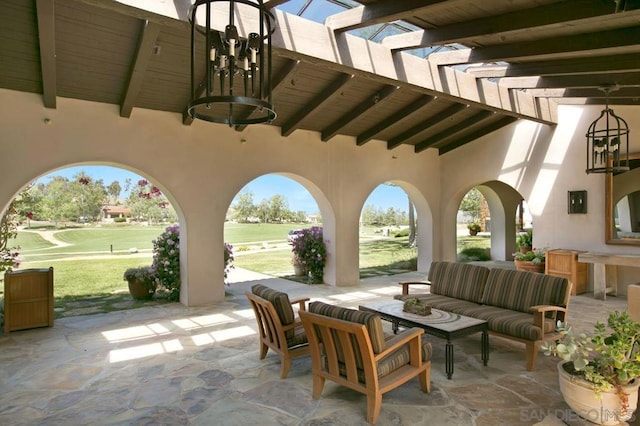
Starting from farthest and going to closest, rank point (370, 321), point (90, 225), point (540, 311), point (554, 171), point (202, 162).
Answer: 1. point (90, 225)
2. point (554, 171)
3. point (202, 162)
4. point (540, 311)
5. point (370, 321)

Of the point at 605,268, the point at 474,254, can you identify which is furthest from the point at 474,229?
the point at 605,268

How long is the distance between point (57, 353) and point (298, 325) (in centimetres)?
303

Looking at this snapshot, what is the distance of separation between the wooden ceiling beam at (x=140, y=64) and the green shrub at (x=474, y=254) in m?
10.6

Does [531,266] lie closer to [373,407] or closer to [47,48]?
[373,407]

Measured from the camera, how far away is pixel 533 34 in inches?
184

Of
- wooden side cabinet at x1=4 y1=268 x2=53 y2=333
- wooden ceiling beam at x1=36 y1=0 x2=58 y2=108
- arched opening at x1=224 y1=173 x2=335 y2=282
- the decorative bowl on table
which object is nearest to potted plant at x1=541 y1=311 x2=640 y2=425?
the decorative bowl on table

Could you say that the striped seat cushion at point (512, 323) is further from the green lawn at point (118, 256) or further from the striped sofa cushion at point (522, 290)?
the green lawn at point (118, 256)

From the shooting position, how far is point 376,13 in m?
4.09

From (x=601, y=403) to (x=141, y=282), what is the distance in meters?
7.01

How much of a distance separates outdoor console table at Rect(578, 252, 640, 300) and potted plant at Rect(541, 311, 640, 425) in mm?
5112

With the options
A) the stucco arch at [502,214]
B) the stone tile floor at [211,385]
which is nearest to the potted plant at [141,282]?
the stone tile floor at [211,385]

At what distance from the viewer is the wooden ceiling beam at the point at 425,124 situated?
27.2ft

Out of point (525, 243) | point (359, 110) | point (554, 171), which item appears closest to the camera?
point (359, 110)

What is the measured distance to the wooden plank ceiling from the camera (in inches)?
157
